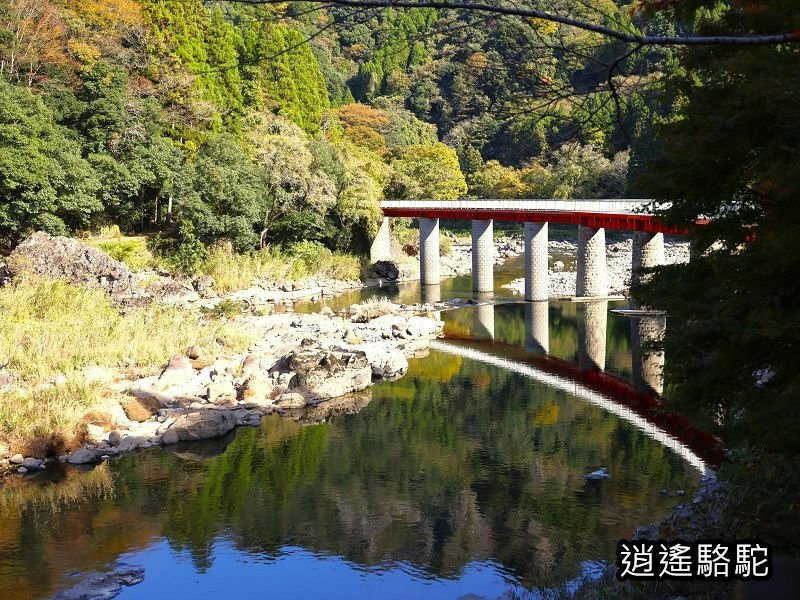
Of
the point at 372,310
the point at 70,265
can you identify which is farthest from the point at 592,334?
the point at 70,265

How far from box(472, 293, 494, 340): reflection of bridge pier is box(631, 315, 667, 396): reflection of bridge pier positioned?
17.0ft

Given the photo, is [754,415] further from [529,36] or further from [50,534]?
[50,534]

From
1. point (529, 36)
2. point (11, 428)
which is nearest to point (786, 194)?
point (529, 36)

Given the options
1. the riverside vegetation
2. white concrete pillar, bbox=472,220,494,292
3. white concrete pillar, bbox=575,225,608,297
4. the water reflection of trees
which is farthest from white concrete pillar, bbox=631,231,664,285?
the water reflection of trees

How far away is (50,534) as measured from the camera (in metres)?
13.9

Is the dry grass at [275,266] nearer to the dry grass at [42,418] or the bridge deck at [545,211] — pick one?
the bridge deck at [545,211]

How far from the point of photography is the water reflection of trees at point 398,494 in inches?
528

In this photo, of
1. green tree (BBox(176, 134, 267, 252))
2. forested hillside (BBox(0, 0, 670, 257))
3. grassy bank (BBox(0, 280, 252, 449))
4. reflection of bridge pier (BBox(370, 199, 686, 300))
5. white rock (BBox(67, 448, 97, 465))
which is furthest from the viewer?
green tree (BBox(176, 134, 267, 252))

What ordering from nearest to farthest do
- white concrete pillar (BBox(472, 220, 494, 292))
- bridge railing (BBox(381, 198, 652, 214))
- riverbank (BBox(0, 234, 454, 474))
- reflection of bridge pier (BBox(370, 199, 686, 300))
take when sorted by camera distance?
riverbank (BBox(0, 234, 454, 474))
reflection of bridge pier (BBox(370, 199, 686, 300))
bridge railing (BBox(381, 198, 652, 214))
white concrete pillar (BBox(472, 220, 494, 292))

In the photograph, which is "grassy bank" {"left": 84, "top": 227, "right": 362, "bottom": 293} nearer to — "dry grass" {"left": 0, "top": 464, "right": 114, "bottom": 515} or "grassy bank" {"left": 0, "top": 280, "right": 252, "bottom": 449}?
"grassy bank" {"left": 0, "top": 280, "right": 252, "bottom": 449}

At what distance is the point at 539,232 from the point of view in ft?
123

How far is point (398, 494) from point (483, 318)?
751 inches

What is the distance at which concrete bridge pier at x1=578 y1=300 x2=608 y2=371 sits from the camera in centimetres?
2649

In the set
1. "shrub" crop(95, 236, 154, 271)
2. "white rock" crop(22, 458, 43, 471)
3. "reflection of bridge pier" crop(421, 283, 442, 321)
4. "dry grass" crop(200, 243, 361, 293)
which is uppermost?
"shrub" crop(95, 236, 154, 271)
